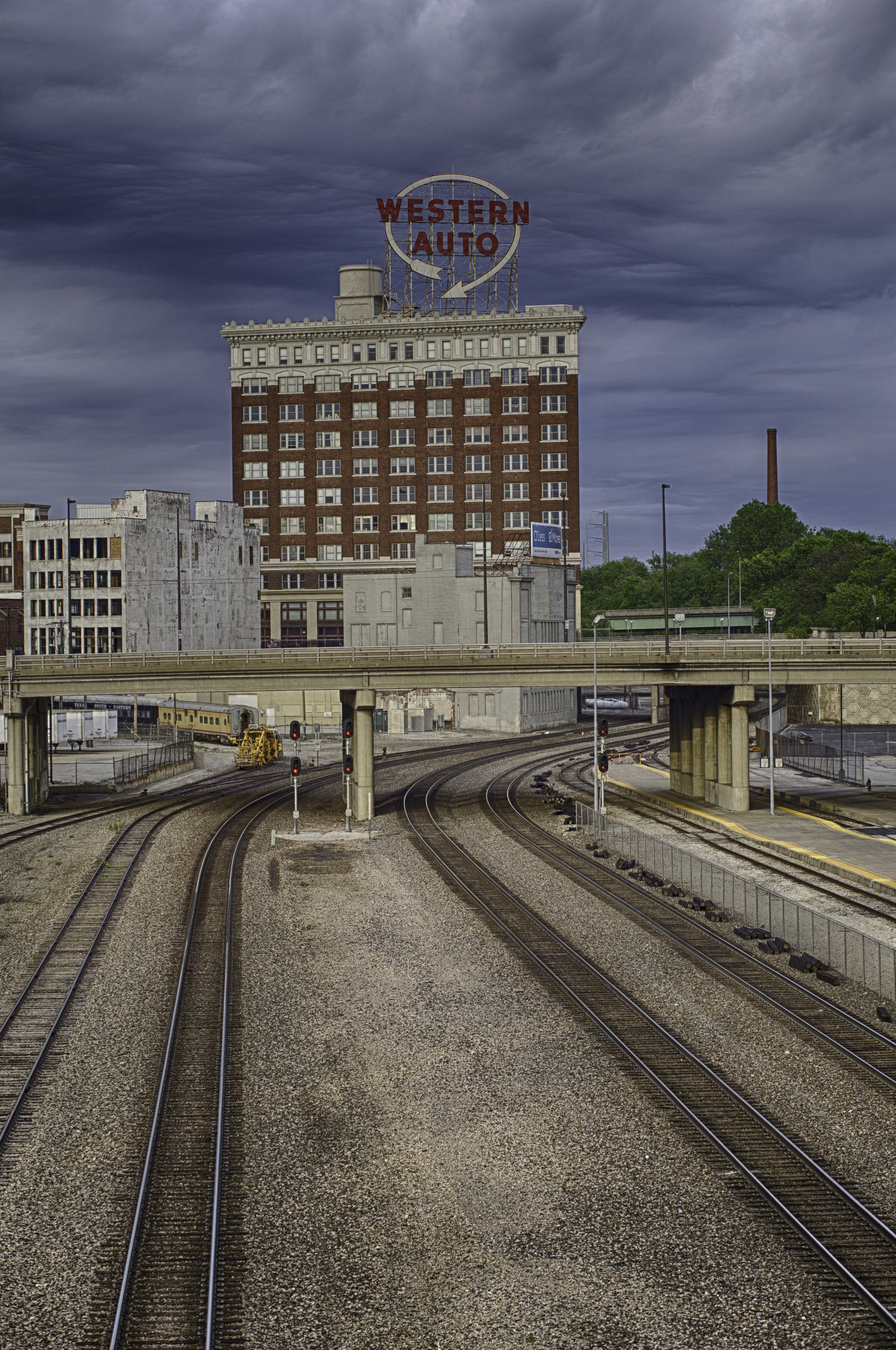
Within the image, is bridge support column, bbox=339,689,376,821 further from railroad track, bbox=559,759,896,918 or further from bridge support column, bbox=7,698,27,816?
bridge support column, bbox=7,698,27,816

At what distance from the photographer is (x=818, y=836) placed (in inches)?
2018

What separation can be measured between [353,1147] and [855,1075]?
1024 cm

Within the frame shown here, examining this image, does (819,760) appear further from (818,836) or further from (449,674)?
(449,674)

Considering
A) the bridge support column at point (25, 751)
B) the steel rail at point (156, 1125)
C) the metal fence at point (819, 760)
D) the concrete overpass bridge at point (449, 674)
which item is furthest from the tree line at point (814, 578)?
the steel rail at point (156, 1125)

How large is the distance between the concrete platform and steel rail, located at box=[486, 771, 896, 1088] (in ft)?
25.9

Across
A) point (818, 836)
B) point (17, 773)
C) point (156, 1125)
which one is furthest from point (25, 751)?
point (156, 1125)

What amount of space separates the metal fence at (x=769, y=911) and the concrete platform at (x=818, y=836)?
545cm

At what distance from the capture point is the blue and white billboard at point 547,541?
118 meters

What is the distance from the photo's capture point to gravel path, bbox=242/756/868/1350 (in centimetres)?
1526

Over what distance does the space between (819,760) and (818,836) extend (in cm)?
2910

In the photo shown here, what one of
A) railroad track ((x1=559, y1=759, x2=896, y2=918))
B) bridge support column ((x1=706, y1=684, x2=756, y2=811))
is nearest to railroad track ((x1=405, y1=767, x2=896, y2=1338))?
railroad track ((x1=559, y1=759, x2=896, y2=918))

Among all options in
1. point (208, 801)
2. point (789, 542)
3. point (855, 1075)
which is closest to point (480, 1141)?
point (855, 1075)

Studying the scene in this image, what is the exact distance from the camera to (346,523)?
13850 cm

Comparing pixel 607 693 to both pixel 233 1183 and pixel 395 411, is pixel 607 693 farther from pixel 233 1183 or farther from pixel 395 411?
pixel 233 1183
